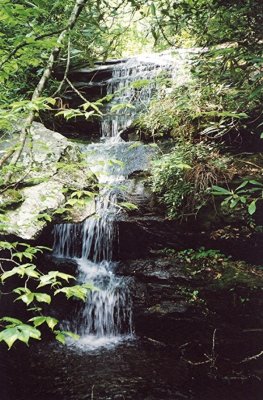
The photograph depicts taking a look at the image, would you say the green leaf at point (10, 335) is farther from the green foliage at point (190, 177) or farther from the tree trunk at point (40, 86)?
the green foliage at point (190, 177)

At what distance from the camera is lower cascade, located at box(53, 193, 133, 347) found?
5703mm

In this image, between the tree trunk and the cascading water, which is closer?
the tree trunk

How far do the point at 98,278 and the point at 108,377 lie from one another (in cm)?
178

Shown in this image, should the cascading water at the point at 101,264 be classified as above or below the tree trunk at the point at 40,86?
below

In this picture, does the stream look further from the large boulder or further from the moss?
the moss

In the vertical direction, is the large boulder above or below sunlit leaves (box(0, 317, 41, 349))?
above

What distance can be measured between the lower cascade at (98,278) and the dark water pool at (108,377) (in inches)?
19.2

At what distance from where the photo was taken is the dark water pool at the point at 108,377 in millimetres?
4199

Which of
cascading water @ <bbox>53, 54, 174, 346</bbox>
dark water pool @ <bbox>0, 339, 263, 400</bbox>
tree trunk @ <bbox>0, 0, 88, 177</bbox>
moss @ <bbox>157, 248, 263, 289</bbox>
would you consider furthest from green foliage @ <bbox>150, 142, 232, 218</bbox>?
tree trunk @ <bbox>0, 0, 88, 177</bbox>

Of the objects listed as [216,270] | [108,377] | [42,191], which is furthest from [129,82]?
[108,377]

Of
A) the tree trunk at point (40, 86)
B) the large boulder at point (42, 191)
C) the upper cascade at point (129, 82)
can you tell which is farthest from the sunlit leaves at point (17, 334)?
the upper cascade at point (129, 82)

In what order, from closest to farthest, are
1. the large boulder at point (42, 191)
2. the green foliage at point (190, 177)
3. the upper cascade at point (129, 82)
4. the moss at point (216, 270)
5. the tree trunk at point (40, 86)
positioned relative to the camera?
the tree trunk at point (40, 86) < the large boulder at point (42, 191) < the moss at point (216, 270) < the green foliage at point (190, 177) < the upper cascade at point (129, 82)

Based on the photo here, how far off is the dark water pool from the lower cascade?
0.49 metres

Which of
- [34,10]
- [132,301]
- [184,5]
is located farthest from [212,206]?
[34,10]
